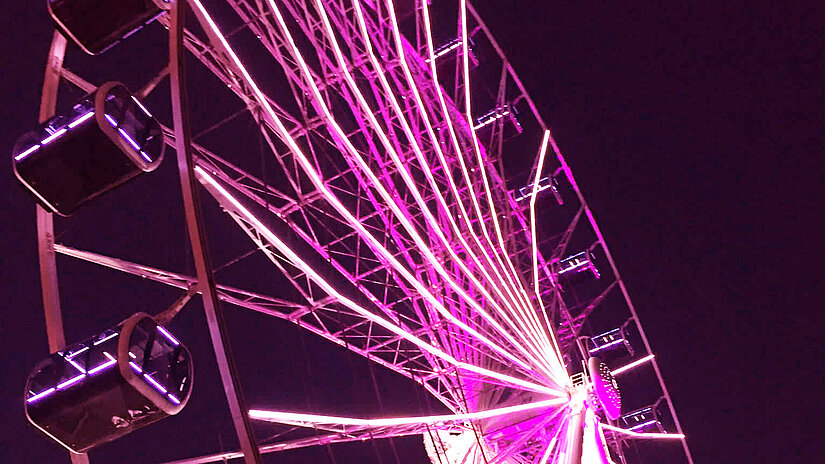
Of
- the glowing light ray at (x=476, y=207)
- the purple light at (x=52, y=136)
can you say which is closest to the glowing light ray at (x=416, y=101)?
the glowing light ray at (x=476, y=207)

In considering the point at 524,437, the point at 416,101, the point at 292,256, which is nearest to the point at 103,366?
the point at 292,256

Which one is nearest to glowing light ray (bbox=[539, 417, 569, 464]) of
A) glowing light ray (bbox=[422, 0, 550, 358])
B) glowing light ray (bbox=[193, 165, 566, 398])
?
glowing light ray (bbox=[422, 0, 550, 358])

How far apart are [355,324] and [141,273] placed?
4.50 meters

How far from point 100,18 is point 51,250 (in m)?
2.02

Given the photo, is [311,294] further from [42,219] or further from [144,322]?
[144,322]

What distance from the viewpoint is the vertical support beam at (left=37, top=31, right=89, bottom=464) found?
7195 millimetres

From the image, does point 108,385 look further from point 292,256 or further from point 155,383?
point 292,256

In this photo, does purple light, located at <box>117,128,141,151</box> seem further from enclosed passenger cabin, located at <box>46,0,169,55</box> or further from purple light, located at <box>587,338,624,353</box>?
purple light, located at <box>587,338,624,353</box>

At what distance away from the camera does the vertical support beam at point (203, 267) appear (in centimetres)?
535

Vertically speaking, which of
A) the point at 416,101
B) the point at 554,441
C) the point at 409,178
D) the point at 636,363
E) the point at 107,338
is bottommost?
the point at 554,441

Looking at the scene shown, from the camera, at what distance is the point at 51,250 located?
7699 mm

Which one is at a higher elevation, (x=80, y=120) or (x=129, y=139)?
(x=80, y=120)

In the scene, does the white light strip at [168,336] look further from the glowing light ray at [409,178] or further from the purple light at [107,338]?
the glowing light ray at [409,178]

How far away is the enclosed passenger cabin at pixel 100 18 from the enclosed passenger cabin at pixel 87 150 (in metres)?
0.95
